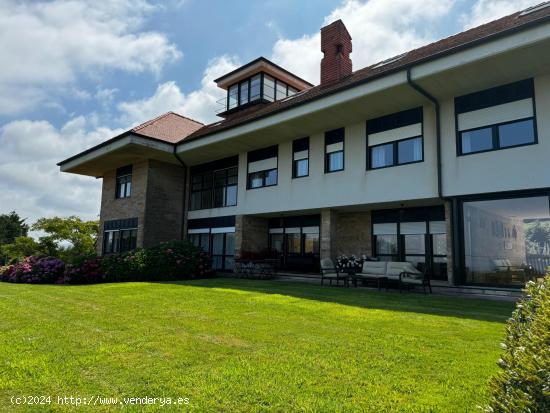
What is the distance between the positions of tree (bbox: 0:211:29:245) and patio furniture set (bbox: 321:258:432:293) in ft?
225

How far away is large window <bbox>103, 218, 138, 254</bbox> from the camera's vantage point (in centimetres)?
1992

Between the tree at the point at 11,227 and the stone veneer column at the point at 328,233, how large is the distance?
67.2 m

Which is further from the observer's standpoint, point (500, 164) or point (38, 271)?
point (38, 271)

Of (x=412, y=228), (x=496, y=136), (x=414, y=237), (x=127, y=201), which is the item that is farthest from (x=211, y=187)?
(x=496, y=136)

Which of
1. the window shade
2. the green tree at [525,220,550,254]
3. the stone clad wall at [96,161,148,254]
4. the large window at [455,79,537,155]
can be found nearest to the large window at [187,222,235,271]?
the stone clad wall at [96,161,148,254]

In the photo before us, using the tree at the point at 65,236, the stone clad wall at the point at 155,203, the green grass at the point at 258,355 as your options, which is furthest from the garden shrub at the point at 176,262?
the tree at the point at 65,236

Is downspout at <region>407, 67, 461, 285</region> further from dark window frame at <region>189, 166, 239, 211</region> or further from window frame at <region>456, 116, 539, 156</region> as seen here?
dark window frame at <region>189, 166, 239, 211</region>

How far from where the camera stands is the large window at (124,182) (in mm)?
21188

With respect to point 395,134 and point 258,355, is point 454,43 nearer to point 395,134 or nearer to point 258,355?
point 395,134

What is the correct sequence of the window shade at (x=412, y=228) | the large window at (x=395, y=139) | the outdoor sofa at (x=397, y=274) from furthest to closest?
the window shade at (x=412, y=228) → the large window at (x=395, y=139) → the outdoor sofa at (x=397, y=274)

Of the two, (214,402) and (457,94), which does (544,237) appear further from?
(214,402)

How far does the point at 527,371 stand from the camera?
1940 mm

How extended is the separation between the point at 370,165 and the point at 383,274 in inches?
153

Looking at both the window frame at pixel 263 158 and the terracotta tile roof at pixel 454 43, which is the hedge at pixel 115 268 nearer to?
the window frame at pixel 263 158
